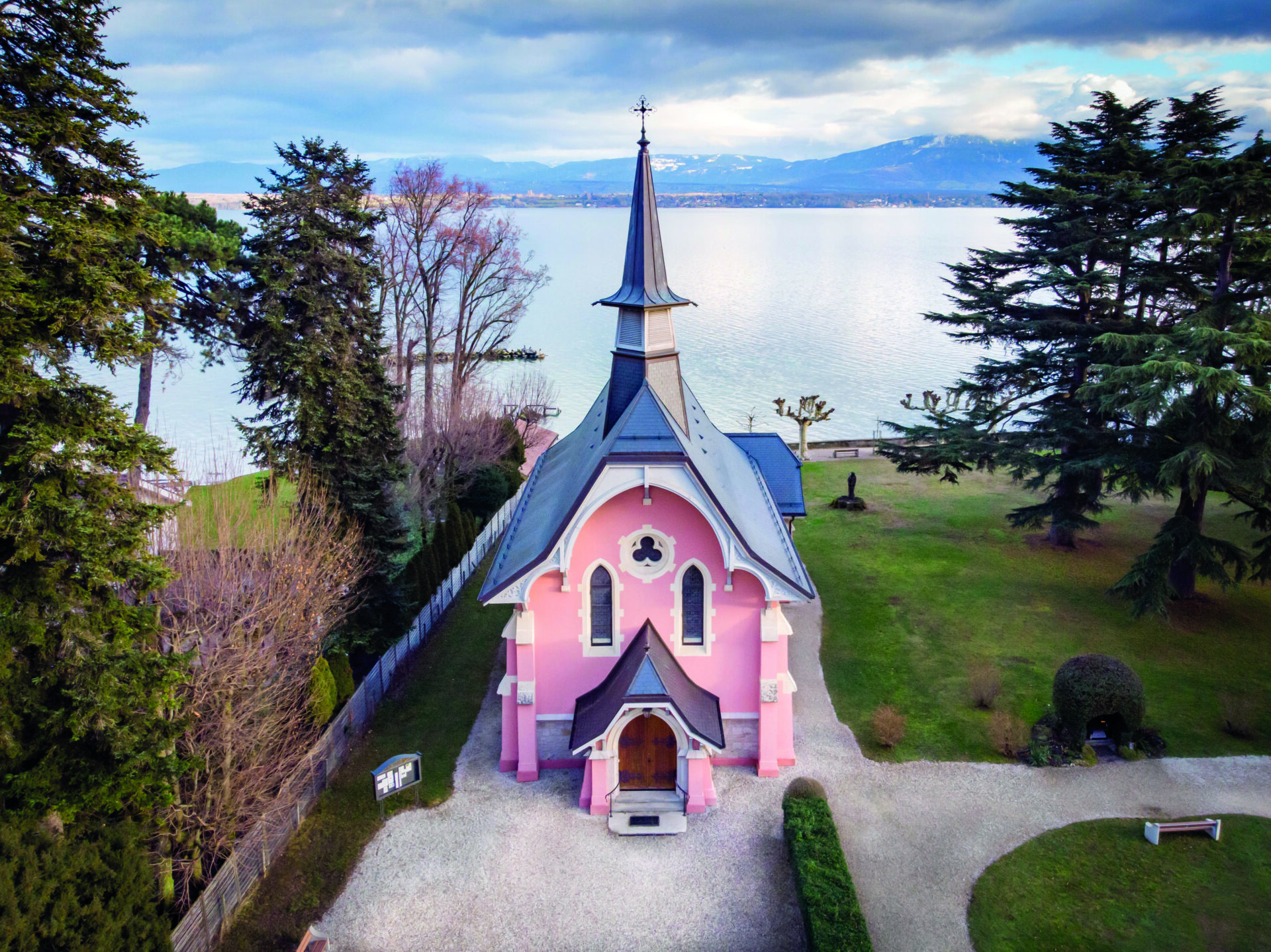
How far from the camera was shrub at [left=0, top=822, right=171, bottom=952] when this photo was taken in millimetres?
11375

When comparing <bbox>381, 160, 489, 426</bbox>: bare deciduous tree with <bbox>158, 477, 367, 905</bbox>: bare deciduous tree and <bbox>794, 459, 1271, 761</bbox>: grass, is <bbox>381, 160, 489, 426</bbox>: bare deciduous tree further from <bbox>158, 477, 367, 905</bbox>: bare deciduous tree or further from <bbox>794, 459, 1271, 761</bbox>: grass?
<bbox>794, 459, 1271, 761</bbox>: grass

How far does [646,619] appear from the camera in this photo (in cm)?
1906

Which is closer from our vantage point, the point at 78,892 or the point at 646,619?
the point at 78,892

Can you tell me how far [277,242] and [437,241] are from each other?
43.2 feet

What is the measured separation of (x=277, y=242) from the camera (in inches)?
915

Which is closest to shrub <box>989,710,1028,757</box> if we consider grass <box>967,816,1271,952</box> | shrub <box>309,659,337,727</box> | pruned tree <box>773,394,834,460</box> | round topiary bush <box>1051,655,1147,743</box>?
round topiary bush <box>1051,655,1147,743</box>

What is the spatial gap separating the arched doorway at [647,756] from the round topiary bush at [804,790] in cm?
241

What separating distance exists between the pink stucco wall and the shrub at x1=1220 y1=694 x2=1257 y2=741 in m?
11.4

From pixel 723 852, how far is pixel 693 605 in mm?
5028

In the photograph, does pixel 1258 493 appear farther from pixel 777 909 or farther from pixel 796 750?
pixel 777 909

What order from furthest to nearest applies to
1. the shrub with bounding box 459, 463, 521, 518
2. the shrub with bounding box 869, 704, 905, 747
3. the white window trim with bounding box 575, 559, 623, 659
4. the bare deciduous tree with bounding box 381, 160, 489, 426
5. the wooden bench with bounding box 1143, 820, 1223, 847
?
the shrub with bounding box 459, 463, 521, 518 < the bare deciduous tree with bounding box 381, 160, 489, 426 < the shrub with bounding box 869, 704, 905, 747 < the white window trim with bounding box 575, 559, 623, 659 < the wooden bench with bounding box 1143, 820, 1223, 847

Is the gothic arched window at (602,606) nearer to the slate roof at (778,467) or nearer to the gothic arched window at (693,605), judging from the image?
the gothic arched window at (693,605)

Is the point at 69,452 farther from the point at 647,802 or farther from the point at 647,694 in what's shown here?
the point at 647,802

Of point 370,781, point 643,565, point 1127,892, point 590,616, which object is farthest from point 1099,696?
point 370,781
